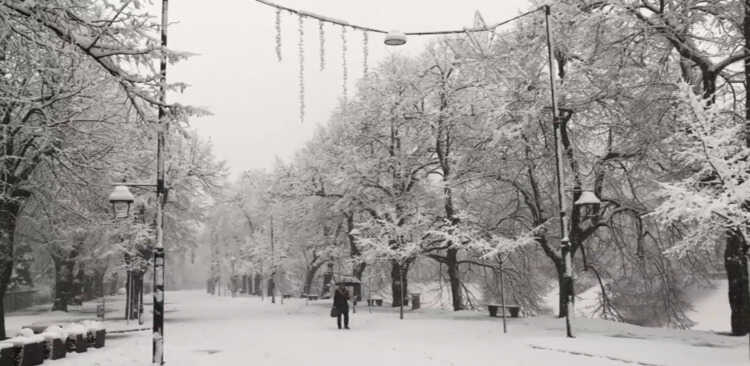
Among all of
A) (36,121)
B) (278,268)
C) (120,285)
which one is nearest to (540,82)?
(36,121)

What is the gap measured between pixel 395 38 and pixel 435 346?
8.45 meters

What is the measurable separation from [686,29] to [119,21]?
47.9 ft

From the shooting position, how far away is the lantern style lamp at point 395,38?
37.4ft

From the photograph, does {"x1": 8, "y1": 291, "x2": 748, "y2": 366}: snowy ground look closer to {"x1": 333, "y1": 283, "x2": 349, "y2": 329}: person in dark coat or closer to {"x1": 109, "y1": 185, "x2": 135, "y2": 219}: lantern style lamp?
{"x1": 333, "y1": 283, "x2": 349, "y2": 329}: person in dark coat

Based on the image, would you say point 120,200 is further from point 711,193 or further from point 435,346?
point 711,193

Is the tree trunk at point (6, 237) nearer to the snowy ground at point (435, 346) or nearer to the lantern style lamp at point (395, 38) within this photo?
the snowy ground at point (435, 346)

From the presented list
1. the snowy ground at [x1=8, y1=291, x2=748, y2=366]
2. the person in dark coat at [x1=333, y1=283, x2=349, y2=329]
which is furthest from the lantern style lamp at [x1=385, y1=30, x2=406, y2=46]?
the person in dark coat at [x1=333, y1=283, x2=349, y2=329]

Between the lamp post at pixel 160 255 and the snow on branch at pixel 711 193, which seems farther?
the lamp post at pixel 160 255

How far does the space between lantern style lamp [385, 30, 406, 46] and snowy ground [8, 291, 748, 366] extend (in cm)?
675

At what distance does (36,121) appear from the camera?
17.7 m

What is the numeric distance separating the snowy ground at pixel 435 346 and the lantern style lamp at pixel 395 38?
6746 millimetres

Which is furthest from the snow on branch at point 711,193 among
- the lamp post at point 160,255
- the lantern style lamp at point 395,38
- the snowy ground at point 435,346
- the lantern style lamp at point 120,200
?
the lantern style lamp at point 120,200

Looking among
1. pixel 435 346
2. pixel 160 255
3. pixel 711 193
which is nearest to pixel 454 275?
pixel 435 346

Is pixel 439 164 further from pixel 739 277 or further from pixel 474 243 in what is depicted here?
pixel 739 277
